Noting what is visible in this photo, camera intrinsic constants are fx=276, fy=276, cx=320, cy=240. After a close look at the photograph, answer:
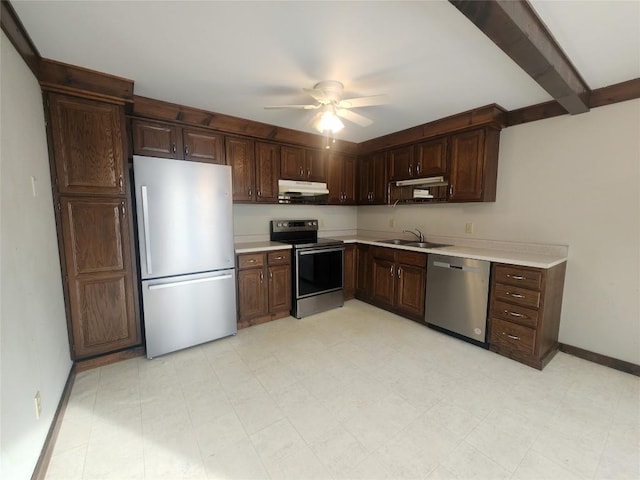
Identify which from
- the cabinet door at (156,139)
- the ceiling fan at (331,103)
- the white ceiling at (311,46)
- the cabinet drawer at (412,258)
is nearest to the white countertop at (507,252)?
the cabinet drawer at (412,258)

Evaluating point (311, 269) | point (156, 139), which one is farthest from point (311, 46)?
point (311, 269)

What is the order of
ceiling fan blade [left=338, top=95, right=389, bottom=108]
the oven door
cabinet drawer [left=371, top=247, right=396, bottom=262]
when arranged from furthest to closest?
cabinet drawer [left=371, top=247, right=396, bottom=262] → the oven door → ceiling fan blade [left=338, top=95, right=389, bottom=108]

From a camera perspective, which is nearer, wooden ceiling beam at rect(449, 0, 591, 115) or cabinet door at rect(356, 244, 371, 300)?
wooden ceiling beam at rect(449, 0, 591, 115)

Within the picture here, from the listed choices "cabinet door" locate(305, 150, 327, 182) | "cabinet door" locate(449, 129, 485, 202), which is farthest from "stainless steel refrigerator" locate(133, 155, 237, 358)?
"cabinet door" locate(449, 129, 485, 202)

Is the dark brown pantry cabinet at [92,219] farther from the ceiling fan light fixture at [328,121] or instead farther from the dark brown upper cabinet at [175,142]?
the ceiling fan light fixture at [328,121]

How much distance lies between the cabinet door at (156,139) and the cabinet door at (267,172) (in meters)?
0.86

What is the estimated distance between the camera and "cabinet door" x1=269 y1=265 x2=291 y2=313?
10.7ft

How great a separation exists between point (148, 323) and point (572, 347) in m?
3.87

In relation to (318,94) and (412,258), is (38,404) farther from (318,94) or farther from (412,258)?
(412,258)

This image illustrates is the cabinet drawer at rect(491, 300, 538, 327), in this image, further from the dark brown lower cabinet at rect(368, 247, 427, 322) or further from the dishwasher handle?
the dark brown lower cabinet at rect(368, 247, 427, 322)

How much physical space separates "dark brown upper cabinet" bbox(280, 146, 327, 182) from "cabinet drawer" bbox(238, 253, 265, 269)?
110cm

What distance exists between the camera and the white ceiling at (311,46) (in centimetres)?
141

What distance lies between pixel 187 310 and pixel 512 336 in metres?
2.97

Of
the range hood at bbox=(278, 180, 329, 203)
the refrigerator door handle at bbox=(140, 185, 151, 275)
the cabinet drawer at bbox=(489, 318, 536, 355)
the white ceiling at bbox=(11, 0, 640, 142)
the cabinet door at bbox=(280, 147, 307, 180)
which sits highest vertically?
the white ceiling at bbox=(11, 0, 640, 142)
